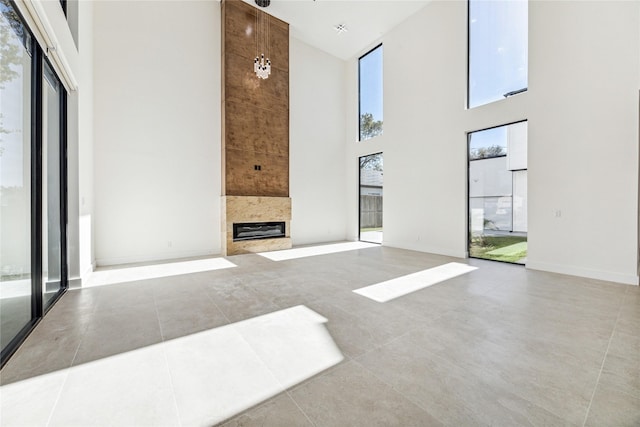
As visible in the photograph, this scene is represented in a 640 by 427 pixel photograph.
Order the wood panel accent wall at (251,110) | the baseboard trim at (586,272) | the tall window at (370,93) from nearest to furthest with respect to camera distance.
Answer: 1. the baseboard trim at (586,272)
2. the wood panel accent wall at (251,110)
3. the tall window at (370,93)

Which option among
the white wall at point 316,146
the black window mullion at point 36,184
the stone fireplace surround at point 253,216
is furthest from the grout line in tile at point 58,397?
the white wall at point 316,146

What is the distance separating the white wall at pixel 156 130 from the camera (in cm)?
514

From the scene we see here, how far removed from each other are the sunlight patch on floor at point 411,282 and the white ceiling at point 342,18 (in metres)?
6.00

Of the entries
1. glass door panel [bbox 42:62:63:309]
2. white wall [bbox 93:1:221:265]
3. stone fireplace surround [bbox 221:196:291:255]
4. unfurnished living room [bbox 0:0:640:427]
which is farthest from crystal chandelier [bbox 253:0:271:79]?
glass door panel [bbox 42:62:63:309]

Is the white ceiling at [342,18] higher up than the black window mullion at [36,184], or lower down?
higher up

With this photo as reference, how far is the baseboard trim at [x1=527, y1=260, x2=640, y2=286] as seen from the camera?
12.5ft

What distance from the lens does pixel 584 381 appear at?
1680mm

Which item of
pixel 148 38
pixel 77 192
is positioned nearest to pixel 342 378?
pixel 77 192

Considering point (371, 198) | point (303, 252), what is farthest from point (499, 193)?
point (303, 252)

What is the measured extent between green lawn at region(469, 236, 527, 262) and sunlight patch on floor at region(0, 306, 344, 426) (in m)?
4.49

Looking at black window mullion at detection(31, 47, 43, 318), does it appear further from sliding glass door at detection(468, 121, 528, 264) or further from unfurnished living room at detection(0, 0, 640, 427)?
sliding glass door at detection(468, 121, 528, 264)

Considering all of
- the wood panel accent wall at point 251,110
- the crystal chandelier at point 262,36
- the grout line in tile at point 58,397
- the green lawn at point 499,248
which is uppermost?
the crystal chandelier at point 262,36

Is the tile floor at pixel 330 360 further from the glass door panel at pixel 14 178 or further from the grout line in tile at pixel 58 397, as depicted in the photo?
the glass door panel at pixel 14 178

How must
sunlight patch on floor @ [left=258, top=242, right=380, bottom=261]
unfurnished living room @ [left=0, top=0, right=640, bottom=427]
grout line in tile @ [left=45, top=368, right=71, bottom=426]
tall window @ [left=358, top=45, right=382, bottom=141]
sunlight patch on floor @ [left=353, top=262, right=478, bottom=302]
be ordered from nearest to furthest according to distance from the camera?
grout line in tile @ [left=45, top=368, right=71, bottom=426] < unfurnished living room @ [left=0, top=0, right=640, bottom=427] < sunlight patch on floor @ [left=353, top=262, right=478, bottom=302] < sunlight patch on floor @ [left=258, top=242, right=380, bottom=261] < tall window @ [left=358, top=45, right=382, bottom=141]
